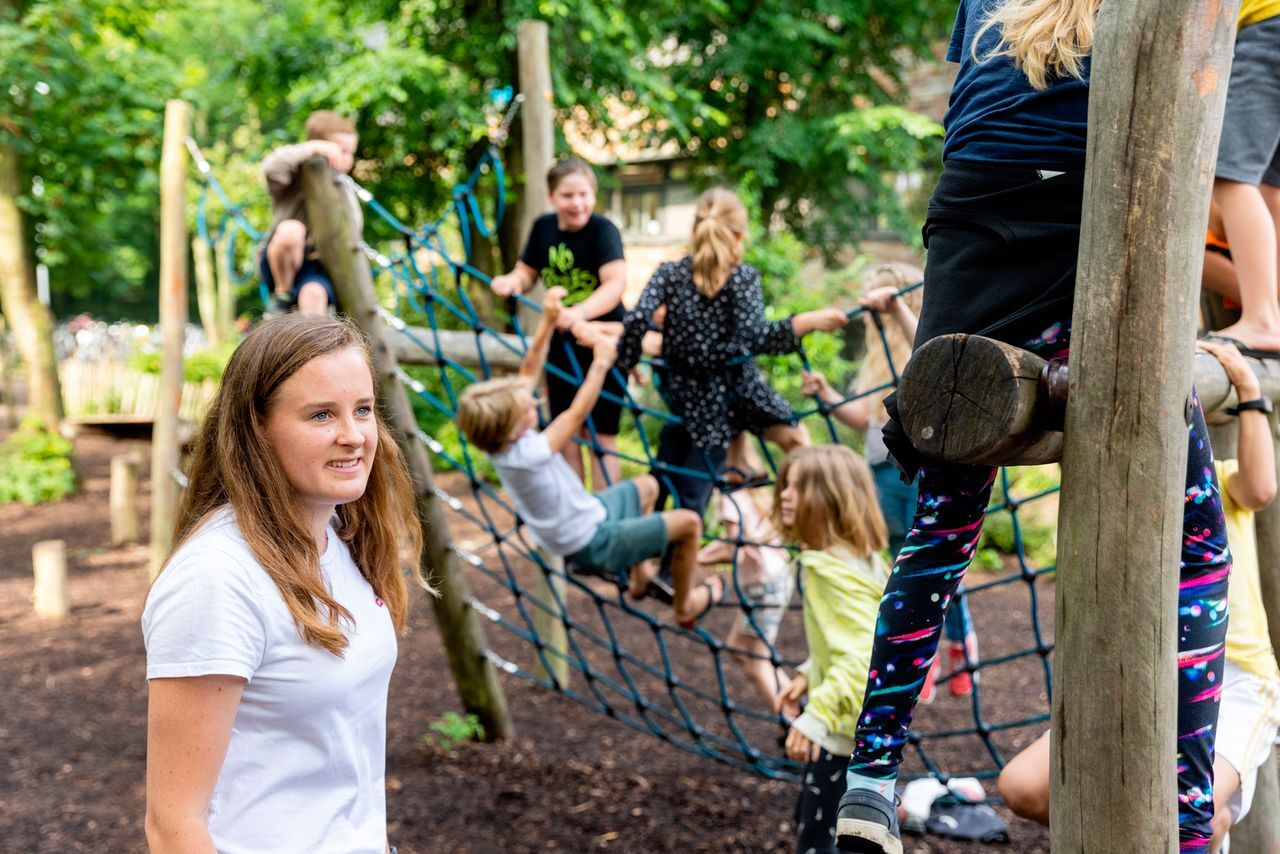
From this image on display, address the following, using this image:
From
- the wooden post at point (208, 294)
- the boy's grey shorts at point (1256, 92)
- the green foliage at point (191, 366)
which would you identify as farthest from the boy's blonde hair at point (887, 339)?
the wooden post at point (208, 294)

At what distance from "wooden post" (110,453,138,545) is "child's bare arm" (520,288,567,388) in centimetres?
579

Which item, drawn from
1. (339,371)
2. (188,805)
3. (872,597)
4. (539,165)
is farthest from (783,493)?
(539,165)

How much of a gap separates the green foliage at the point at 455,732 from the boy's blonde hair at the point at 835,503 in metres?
2.11

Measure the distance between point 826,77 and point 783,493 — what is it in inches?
391

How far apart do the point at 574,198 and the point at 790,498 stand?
63.4 inches

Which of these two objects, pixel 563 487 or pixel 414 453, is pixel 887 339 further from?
pixel 414 453

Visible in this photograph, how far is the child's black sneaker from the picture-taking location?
1446 mm

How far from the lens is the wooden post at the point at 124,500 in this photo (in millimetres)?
8531

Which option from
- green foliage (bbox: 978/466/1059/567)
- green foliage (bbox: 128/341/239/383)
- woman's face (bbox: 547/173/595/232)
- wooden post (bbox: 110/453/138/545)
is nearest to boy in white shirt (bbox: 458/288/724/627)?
woman's face (bbox: 547/173/595/232)

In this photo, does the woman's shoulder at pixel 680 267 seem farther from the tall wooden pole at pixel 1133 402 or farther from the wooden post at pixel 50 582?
the wooden post at pixel 50 582

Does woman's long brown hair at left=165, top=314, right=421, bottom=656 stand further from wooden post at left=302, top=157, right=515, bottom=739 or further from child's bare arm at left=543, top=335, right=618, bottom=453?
child's bare arm at left=543, top=335, right=618, bottom=453

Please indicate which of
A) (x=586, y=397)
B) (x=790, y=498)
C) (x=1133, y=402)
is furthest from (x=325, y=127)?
(x=1133, y=402)

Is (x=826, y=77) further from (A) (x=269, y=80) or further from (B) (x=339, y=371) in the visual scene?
(B) (x=339, y=371)

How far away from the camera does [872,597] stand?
2.62 metres
